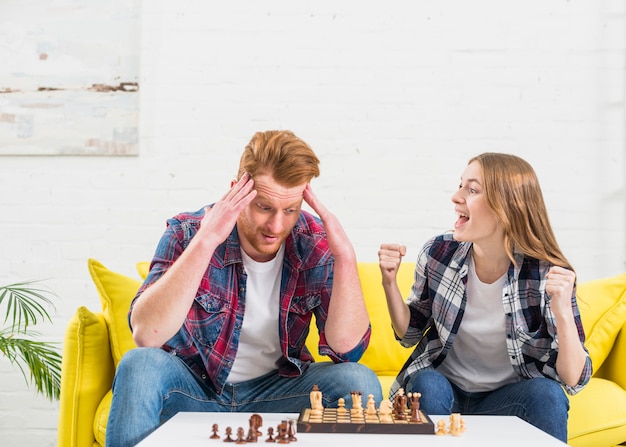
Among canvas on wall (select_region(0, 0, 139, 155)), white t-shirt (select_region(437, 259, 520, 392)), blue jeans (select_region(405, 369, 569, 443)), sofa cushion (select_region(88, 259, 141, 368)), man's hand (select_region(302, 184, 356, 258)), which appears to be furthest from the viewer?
canvas on wall (select_region(0, 0, 139, 155))

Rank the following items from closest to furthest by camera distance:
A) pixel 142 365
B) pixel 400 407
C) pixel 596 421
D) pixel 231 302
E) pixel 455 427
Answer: pixel 455 427 → pixel 400 407 → pixel 142 365 → pixel 231 302 → pixel 596 421

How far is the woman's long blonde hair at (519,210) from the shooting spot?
7.04 feet

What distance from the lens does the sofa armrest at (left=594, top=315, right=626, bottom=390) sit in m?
2.60

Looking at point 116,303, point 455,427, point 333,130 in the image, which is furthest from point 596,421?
point 333,130

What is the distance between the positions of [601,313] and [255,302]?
134 centimetres

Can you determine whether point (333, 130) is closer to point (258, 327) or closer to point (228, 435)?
point (258, 327)

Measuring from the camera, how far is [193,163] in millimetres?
3438

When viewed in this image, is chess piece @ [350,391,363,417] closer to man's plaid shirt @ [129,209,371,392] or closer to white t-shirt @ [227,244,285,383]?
man's plaid shirt @ [129,209,371,392]

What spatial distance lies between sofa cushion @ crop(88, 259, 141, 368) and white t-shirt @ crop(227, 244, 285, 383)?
0.45 meters

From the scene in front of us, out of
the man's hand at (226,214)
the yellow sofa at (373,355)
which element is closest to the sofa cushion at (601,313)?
the yellow sofa at (373,355)

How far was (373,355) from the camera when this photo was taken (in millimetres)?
2732

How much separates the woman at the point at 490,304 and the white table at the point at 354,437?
39 centimetres

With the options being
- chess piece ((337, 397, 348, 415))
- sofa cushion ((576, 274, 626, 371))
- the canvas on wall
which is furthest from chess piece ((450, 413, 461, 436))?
the canvas on wall

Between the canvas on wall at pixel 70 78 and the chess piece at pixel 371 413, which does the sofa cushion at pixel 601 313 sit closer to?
the chess piece at pixel 371 413
